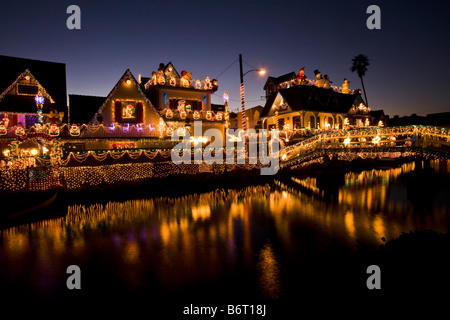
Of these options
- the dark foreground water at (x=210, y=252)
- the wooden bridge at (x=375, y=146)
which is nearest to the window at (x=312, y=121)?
the wooden bridge at (x=375, y=146)

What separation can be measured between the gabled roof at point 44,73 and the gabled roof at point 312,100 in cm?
2842

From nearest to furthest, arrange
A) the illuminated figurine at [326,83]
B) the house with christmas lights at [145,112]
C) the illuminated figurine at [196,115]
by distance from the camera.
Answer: the house with christmas lights at [145,112] → the illuminated figurine at [196,115] → the illuminated figurine at [326,83]

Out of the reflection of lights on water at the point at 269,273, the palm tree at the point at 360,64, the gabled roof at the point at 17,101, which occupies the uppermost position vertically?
the palm tree at the point at 360,64

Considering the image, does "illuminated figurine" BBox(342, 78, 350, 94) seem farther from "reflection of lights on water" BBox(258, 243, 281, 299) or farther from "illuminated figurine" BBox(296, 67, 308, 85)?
"reflection of lights on water" BBox(258, 243, 281, 299)

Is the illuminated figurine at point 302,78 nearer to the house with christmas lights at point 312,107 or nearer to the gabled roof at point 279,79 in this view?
the house with christmas lights at point 312,107

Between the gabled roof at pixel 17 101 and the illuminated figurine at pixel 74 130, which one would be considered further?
the gabled roof at pixel 17 101

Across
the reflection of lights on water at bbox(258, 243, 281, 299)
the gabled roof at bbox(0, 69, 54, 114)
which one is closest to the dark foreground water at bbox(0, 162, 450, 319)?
the reflection of lights on water at bbox(258, 243, 281, 299)

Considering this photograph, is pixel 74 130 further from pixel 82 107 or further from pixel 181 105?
pixel 181 105

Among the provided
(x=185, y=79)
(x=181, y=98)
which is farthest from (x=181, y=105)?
(x=185, y=79)

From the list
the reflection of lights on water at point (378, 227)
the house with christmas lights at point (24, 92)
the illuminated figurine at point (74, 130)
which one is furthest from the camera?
the house with christmas lights at point (24, 92)

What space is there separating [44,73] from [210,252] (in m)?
30.0

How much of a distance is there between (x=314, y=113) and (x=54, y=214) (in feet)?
112

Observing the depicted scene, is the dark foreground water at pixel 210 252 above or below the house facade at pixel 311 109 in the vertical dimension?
below

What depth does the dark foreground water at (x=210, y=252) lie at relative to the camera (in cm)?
503
